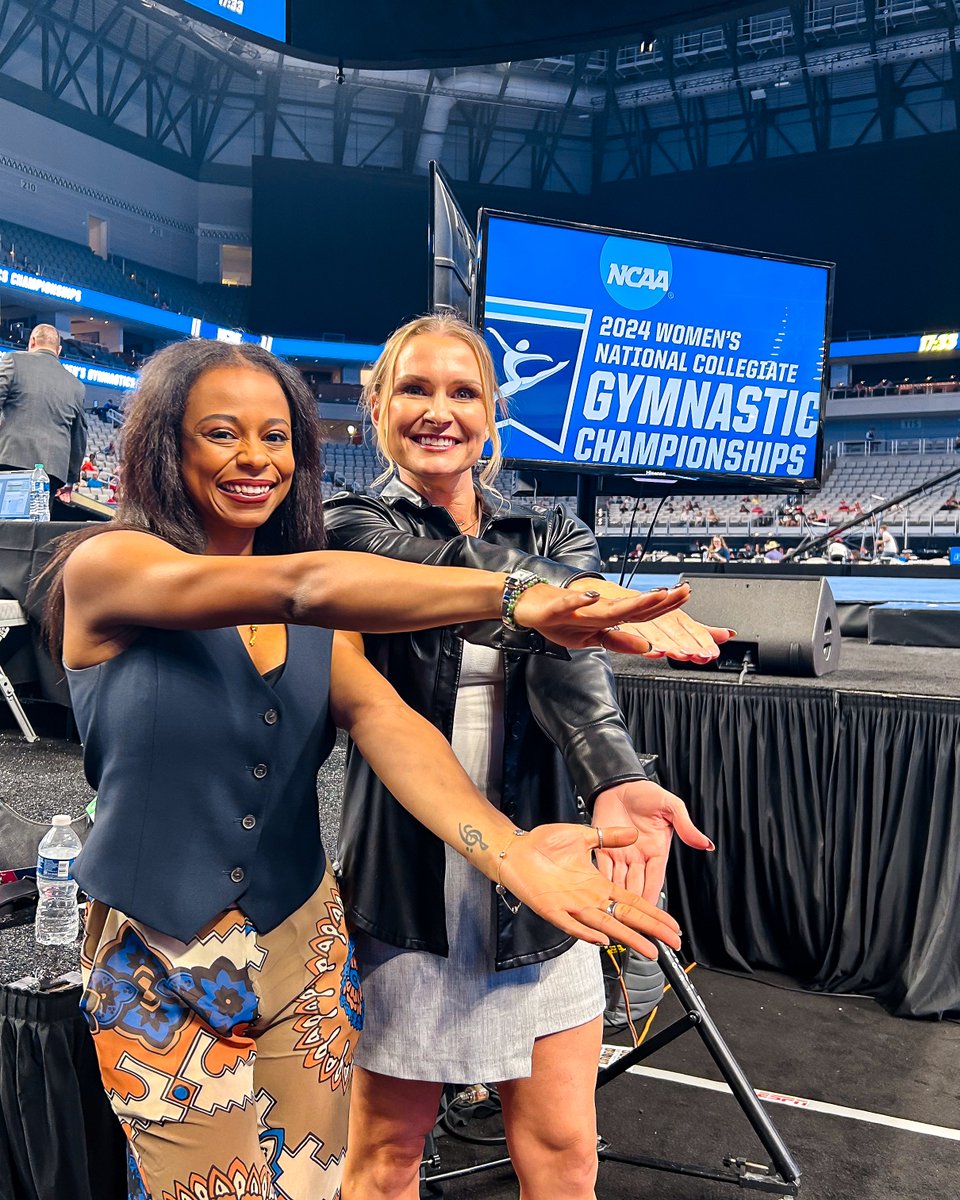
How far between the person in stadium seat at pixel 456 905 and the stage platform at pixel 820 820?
74.7 inches

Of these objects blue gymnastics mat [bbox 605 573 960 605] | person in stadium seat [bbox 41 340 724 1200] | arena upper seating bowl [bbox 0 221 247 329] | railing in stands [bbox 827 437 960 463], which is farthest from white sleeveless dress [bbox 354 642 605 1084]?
railing in stands [bbox 827 437 960 463]

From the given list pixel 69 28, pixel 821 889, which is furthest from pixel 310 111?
A: pixel 821 889

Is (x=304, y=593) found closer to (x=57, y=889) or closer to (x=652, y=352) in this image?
(x=57, y=889)

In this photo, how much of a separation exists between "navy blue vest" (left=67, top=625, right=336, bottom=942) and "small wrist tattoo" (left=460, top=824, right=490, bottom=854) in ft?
0.56

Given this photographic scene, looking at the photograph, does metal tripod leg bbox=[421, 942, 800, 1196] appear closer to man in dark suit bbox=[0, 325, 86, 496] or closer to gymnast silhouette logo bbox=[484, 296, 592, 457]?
→ gymnast silhouette logo bbox=[484, 296, 592, 457]

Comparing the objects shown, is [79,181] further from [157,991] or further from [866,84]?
[157,991]

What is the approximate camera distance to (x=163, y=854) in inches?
34.5

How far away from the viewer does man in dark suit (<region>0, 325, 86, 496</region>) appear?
475 cm

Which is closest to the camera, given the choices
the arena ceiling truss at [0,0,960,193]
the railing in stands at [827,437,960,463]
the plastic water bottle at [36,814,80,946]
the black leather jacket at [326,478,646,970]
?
the black leather jacket at [326,478,646,970]

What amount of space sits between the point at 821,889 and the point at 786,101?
22.4m

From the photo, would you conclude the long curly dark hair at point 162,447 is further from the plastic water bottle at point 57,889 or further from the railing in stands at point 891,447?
the railing in stands at point 891,447

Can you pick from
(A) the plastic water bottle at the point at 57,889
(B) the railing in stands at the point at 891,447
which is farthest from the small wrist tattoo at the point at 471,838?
(B) the railing in stands at the point at 891,447

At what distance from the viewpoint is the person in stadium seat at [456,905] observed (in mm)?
1121

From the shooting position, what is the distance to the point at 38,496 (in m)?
3.91
